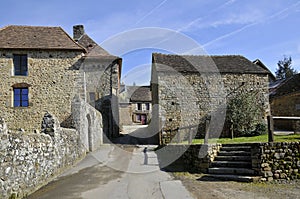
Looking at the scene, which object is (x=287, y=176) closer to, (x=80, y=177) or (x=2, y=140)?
(x=80, y=177)

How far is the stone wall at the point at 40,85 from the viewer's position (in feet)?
58.9

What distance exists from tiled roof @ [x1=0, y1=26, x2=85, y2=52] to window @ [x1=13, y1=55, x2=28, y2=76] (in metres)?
0.90

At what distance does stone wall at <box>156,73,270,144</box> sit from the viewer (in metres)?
16.4

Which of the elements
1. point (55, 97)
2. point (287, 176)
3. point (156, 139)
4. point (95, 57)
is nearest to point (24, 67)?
point (55, 97)

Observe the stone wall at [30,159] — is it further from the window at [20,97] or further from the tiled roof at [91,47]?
the tiled roof at [91,47]

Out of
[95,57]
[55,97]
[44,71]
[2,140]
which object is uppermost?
[95,57]

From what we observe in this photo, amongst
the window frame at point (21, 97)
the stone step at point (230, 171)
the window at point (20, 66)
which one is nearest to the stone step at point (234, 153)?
the stone step at point (230, 171)

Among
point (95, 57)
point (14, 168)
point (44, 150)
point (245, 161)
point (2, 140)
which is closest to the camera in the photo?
point (2, 140)

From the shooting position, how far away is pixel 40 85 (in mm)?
18547

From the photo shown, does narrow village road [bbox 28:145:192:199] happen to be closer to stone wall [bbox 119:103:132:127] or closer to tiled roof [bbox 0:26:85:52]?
tiled roof [bbox 0:26:85:52]

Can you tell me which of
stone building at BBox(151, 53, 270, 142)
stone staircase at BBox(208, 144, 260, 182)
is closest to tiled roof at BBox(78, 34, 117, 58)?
stone building at BBox(151, 53, 270, 142)

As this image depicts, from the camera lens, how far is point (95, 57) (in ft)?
67.7

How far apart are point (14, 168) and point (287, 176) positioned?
751cm

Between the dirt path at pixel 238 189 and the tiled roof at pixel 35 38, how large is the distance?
1542 cm
